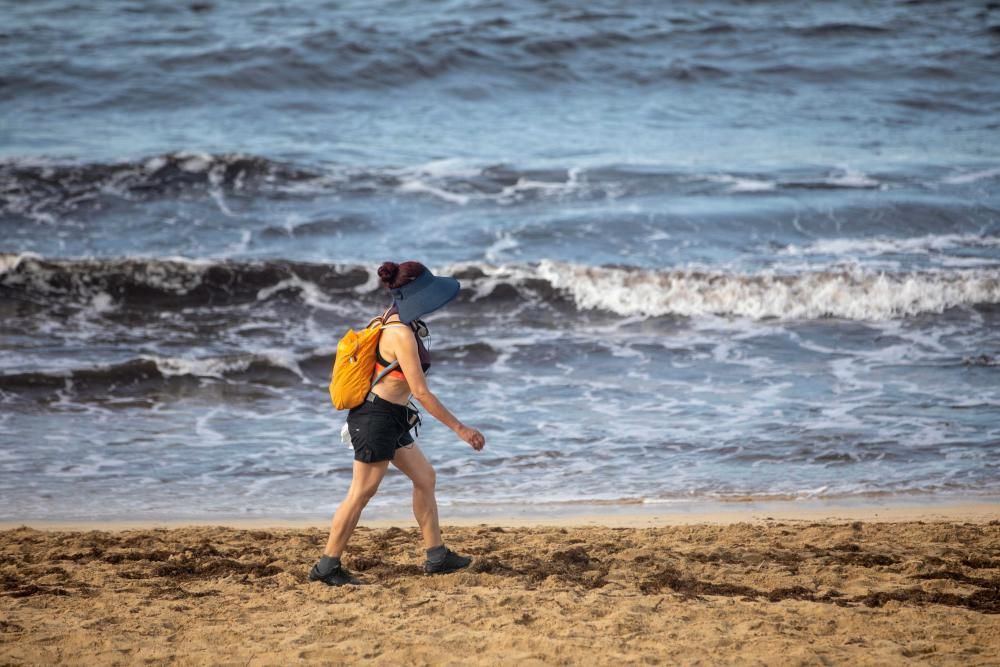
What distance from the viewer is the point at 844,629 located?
194 inches

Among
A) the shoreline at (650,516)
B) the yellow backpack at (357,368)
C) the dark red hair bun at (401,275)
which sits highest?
the dark red hair bun at (401,275)

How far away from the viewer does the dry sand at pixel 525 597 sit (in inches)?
186

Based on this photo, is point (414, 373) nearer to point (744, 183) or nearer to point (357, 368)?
point (357, 368)

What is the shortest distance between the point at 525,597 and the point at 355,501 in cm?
95

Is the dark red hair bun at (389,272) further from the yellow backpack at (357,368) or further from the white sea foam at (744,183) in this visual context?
the white sea foam at (744,183)

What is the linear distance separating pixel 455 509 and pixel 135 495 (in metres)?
2.25

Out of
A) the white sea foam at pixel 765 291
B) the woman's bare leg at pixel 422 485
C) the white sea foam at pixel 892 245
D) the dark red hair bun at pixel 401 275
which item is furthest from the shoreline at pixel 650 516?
the white sea foam at pixel 892 245

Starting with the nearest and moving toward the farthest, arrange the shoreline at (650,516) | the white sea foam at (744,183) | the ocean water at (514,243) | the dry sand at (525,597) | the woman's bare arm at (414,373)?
the dry sand at (525,597) → the woman's bare arm at (414,373) → the shoreline at (650,516) → the ocean water at (514,243) → the white sea foam at (744,183)

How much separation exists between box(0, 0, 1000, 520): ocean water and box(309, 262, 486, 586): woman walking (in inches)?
73.1

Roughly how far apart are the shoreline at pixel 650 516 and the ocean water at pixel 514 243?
0.20 m

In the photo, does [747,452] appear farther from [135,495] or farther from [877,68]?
[877,68]

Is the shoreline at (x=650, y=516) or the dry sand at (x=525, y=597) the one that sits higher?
the dry sand at (x=525, y=597)

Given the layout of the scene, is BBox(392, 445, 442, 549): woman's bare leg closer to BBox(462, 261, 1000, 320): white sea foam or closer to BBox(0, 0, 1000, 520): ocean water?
BBox(0, 0, 1000, 520): ocean water

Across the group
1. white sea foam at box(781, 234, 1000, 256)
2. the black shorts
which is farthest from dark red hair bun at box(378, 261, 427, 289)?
white sea foam at box(781, 234, 1000, 256)
